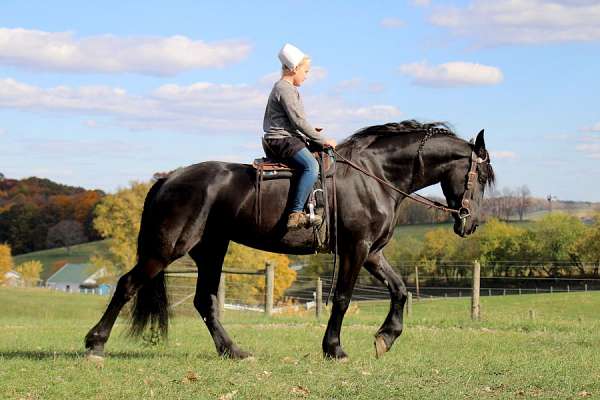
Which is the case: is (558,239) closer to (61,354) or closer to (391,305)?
(391,305)

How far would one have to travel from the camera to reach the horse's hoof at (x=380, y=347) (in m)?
8.67

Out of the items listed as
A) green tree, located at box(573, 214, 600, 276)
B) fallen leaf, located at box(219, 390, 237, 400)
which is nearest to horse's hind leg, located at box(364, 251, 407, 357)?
fallen leaf, located at box(219, 390, 237, 400)

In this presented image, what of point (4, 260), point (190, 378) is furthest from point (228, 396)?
point (4, 260)

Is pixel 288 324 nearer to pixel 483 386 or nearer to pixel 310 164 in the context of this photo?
pixel 310 164

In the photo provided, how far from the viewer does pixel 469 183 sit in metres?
8.92

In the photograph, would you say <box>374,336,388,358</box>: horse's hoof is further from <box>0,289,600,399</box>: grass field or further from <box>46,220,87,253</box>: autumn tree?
<box>46,220,87,253</box>: autumn tree

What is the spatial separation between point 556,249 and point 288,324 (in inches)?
2421

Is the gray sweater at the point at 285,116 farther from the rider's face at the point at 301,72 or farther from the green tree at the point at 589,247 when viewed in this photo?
the green tree at the point at 589,247

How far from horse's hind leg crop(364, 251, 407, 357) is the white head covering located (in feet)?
7.51

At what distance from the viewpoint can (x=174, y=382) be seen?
692 cm

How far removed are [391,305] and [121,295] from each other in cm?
299

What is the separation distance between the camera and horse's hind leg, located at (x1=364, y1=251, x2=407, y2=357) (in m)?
8.76

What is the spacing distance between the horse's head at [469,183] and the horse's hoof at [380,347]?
1.49 m

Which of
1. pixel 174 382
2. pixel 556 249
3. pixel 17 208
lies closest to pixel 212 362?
pixel 174 382
